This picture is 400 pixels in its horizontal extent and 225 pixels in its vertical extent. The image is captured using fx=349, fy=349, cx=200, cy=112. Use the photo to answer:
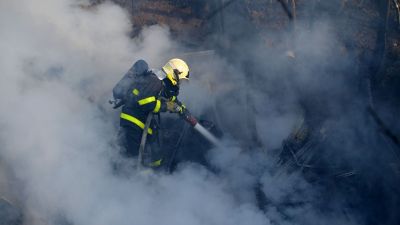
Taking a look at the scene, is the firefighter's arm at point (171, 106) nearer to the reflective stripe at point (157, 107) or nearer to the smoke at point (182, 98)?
the reflective stripe at point (157, 107)

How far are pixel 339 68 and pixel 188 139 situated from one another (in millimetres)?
2593

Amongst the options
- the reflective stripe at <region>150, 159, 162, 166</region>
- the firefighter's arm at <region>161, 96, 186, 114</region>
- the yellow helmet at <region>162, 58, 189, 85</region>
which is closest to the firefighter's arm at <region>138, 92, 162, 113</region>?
the firefighter's arm at <region>161, 96, 186, 114</region>

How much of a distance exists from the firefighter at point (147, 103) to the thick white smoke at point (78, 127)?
438mm

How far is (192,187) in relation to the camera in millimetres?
5105

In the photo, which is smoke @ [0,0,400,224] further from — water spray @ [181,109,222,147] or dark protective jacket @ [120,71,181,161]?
dark protective jacket @ [120,71,181,161]

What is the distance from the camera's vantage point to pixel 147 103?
15.0 ft

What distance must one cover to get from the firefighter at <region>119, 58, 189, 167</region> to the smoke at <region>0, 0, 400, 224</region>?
16.8 inches

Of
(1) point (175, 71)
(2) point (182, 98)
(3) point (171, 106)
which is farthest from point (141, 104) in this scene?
(2) point (182, 98)

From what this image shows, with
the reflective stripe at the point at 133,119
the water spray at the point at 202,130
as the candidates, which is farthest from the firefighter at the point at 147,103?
the water spray at the point at 202,130

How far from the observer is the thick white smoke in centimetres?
482

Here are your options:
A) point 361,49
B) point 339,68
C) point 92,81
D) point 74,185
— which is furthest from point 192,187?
point 361,49

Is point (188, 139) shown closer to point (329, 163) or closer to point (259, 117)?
point (259, 117)

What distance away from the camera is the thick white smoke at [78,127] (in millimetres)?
4816

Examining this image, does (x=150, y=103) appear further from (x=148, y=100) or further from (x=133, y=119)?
(x=133, y=119)
